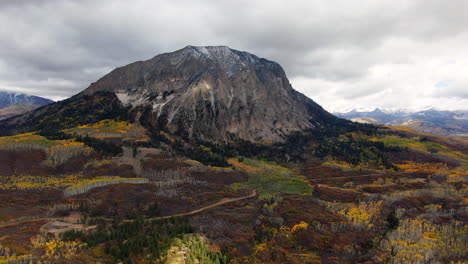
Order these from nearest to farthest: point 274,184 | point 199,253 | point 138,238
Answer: point 199,253 → point 138,238 → point 274,184

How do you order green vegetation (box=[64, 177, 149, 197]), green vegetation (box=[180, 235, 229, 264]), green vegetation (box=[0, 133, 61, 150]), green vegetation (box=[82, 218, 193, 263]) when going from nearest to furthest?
green vegetation (box=[82, 218, 193, 263]) → green vegetation (box=[180, 235, 229, 264]) → green vegetation (box=[64, 177, 149, 197]) → green vegetation (box=[0, 133, 61, 150])

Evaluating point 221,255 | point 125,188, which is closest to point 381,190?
point 221,255

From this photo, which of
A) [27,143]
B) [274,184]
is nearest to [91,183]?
[27,143]

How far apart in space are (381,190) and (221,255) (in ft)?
365

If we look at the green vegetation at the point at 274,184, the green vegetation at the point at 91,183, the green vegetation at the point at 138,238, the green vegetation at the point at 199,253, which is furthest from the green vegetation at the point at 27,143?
the green vegetation at the point at 199,253

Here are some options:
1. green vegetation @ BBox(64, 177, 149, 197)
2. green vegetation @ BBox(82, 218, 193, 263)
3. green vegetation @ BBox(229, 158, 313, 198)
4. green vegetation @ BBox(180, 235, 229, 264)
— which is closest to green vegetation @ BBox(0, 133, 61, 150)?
green vegetation @ BBox(64, 177, 149, 197)

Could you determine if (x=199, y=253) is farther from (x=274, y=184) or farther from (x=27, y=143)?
(x=27, y=143)

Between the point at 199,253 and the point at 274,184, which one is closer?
the point at 199,253

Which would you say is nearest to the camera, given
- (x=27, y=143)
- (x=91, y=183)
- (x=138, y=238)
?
(x=138, y=238)

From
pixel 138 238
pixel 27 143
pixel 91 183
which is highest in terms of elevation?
pixel 27 143

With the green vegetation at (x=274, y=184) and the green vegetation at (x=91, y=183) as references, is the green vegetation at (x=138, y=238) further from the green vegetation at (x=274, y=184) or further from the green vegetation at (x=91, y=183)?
the green vegetation at (x=274, y=184)

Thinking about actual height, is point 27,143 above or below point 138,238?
above

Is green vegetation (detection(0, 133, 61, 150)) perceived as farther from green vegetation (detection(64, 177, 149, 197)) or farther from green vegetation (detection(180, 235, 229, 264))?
green vegetation (detection(180, 235, 229, 264))

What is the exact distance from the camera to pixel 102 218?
9388 centimetres
